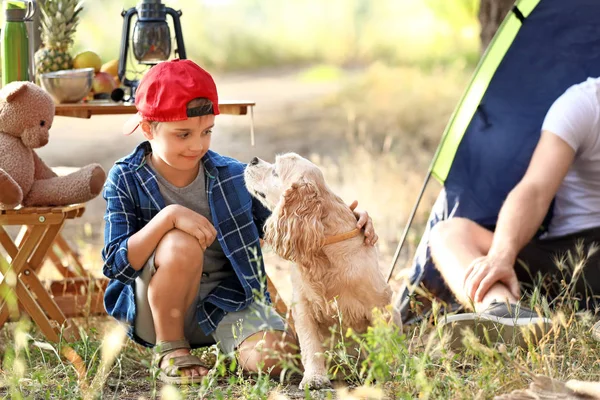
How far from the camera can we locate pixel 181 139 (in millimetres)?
3170

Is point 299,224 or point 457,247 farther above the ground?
point 299,224

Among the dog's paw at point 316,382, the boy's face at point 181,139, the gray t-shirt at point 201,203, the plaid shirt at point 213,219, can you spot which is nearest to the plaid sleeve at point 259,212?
the plaid shirt at point 213,219

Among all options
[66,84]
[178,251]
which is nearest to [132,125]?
[178,251]

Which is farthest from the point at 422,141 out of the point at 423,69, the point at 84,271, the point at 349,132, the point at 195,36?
the point at 84,271

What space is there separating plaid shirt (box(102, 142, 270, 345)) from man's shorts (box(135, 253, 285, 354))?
0.03 metres

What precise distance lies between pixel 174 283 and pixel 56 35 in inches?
60.6

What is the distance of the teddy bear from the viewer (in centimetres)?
355

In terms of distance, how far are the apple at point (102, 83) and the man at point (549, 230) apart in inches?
63.7

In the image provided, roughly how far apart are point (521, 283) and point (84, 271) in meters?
2.14

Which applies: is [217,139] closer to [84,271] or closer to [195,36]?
[195,36]

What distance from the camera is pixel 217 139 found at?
1140cm

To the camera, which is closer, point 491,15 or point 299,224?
point 299,224

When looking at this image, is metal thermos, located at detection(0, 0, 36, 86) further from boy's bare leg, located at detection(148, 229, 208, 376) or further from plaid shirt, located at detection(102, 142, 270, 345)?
boy's bare leg, located at detection(148, 229, 208, 376)

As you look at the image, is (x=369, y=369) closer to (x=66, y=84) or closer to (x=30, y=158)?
(x=30, y=158)
